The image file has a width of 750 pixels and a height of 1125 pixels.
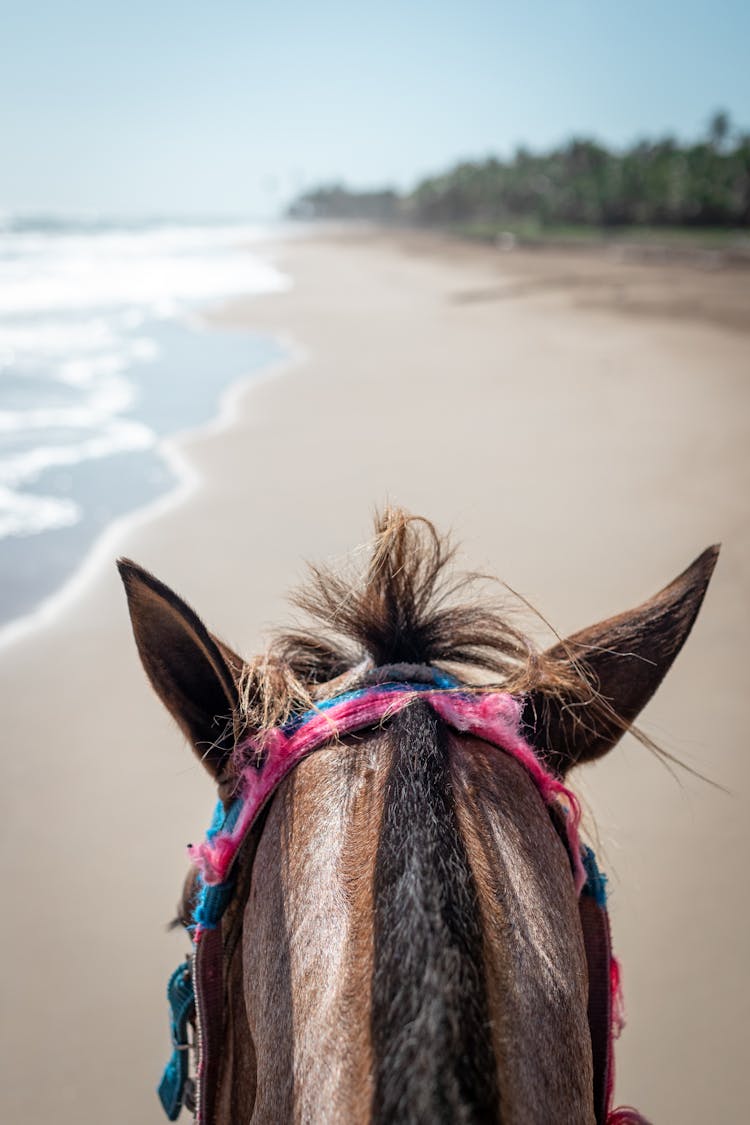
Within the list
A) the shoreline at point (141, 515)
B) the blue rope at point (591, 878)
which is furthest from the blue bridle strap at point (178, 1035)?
the shoreline at point (141, 515)

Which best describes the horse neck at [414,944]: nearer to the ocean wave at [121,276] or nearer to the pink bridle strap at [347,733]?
the pink bridle strap at [347,733]

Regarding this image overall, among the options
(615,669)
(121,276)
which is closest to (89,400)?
(615,669)

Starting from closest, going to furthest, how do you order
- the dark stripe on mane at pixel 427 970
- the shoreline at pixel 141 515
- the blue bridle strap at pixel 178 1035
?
the dark stripe on mane at pixel 427 970, the blue bridle strap at pixel 178 1035, the shoreline at pixel 141 515

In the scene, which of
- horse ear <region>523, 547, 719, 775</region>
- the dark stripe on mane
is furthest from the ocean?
the dark stripe on mane

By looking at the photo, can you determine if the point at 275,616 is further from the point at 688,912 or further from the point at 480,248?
the point at 480,248

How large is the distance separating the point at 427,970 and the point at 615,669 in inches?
31.1

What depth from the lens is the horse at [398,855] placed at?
0.79 m

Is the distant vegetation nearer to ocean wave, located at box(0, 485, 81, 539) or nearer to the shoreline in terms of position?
the shoreline

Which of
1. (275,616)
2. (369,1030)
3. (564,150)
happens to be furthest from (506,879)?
(564,150)

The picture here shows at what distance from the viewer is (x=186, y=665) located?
1.31 metres

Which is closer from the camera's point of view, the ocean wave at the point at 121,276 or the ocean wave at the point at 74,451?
the ocean wave at the point at 74,451

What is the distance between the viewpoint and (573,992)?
0.96 meters

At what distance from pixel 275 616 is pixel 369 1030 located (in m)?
4.42

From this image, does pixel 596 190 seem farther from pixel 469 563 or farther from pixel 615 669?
pixel 615 669
